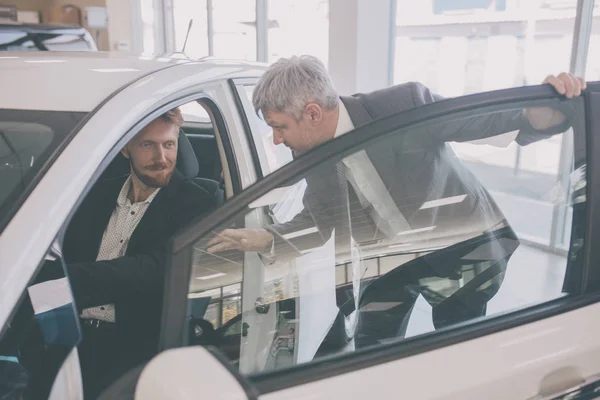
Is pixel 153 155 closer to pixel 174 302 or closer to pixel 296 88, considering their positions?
pixel 296 88

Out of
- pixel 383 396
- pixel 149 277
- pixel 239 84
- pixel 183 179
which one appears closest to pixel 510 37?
pixel 239 84

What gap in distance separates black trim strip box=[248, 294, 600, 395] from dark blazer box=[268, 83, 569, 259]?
0.22 m

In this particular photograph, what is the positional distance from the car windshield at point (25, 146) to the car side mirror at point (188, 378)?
16.6 inches

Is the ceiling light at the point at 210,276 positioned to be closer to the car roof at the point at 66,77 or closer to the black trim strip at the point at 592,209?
the car roof at the point at 66,77

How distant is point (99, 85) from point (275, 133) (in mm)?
528

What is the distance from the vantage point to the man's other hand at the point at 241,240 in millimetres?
925

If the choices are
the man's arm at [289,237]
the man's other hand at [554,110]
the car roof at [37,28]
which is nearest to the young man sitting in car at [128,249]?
the man's arm at [289,237]

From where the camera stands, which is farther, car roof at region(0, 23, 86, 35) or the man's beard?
car roof at region(0, 23, 86, 35)

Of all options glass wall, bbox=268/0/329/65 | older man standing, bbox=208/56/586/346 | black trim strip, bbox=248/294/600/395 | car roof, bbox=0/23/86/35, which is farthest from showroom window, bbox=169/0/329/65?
black trim strip, bbox=248/294/600/395

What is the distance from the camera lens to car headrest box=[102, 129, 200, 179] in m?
1.77

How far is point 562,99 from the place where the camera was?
1047 mm

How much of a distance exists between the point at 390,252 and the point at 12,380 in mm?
748

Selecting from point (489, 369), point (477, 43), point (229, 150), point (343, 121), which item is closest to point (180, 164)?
point (229, 150)

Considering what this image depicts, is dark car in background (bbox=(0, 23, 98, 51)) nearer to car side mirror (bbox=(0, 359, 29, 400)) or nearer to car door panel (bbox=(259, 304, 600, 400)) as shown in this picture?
car side mirror (bbox=(0, 359, 29, 400))
